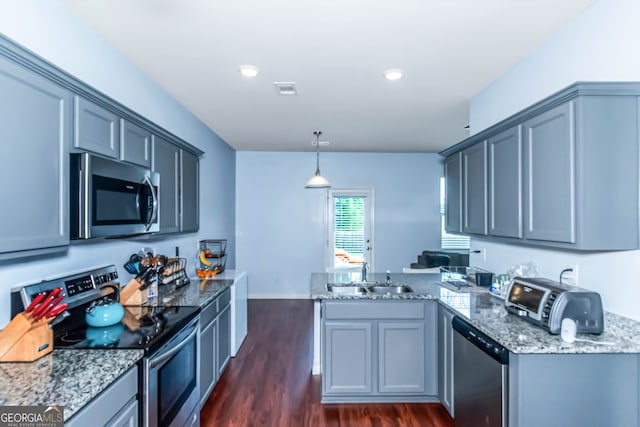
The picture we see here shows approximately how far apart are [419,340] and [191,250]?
2.62 meters

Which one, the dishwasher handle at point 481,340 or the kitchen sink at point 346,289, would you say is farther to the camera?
the kitchen sink at point 346,289

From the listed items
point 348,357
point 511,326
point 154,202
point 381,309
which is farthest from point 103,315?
point 511,326

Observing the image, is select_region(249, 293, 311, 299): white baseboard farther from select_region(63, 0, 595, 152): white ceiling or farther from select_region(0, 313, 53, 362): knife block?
select_region(0, 313, 53, 362): knife block

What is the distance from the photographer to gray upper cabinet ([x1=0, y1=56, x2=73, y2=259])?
4.38ft

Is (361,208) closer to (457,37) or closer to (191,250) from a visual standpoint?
(191,250)

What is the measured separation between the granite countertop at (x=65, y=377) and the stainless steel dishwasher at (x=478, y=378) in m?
1.72

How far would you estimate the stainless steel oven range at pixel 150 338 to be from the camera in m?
1.62

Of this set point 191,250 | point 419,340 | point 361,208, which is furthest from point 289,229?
point 419,340

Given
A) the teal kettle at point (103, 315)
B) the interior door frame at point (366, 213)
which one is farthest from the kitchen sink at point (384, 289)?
the interior door frame at point (366, 213)

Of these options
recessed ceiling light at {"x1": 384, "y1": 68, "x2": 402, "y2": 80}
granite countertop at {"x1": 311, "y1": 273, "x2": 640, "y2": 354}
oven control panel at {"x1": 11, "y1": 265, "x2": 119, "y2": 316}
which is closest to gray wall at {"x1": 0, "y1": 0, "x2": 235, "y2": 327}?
oven control panel at {"x1": 11, "y1": 265, "x2": 119, "y2": 316}

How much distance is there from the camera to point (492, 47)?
245 centimetres

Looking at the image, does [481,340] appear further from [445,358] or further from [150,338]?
[150,338]

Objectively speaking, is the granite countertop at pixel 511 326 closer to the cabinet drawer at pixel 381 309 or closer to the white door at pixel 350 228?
the cabinet drawer at pixel 381 309

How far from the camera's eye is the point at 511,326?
6.42 feet
